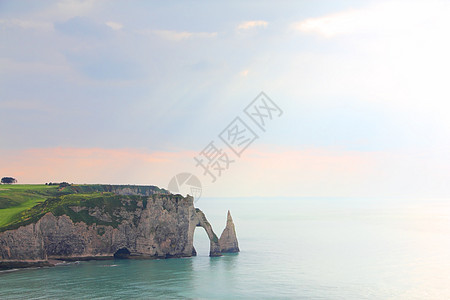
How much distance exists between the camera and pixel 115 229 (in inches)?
4555

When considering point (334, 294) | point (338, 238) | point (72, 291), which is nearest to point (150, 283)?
point (72, 291)

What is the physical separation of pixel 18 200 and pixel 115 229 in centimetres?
4143

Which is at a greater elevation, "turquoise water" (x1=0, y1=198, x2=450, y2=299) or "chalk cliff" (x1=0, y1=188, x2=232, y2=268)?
"chalk cliff" (x1=0, y1=188, x2=232, y2=268)

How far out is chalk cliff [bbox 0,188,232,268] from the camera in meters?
109

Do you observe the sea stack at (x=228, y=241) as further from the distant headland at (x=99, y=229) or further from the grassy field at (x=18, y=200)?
the grassy field at (x=18, y=200)

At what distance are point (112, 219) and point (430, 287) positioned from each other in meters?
83.9

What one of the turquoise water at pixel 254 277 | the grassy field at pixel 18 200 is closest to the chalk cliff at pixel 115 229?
the turquoise water at pixel 254 277

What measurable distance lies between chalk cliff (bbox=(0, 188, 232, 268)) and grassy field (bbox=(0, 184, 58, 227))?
8.11m

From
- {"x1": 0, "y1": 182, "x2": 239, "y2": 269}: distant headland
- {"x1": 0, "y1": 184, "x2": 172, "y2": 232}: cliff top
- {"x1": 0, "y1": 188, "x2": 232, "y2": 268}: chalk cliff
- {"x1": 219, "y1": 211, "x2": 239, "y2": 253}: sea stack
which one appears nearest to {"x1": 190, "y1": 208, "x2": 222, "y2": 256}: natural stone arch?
{"x1": 0, "y1": 188, "x2": 232, "y2": 268}: chalk cliff

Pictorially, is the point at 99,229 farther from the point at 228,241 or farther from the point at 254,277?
the point at 254,277

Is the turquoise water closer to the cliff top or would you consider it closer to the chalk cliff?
the chalk cliff

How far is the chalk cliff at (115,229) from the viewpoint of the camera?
358 feet

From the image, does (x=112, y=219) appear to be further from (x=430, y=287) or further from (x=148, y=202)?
(x=430, y=287)

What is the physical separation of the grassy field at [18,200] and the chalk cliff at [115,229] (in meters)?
8.11
